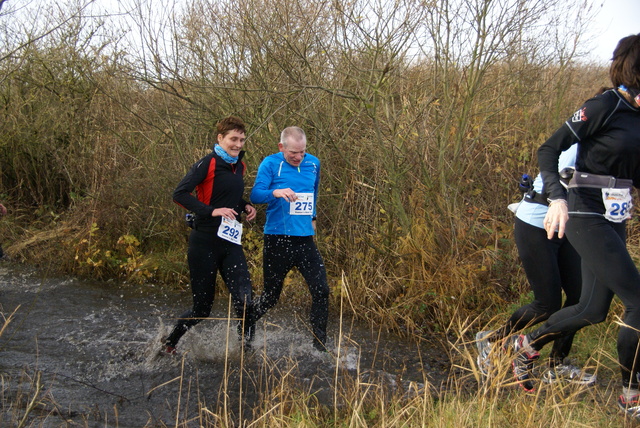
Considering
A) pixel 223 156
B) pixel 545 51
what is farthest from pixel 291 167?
pixel 545 51

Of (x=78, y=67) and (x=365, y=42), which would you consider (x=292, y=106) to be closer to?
(x=365, y=42)

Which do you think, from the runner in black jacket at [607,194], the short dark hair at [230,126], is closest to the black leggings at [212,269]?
the short dark hair at [230,126]

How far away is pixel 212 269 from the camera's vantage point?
4371 mm

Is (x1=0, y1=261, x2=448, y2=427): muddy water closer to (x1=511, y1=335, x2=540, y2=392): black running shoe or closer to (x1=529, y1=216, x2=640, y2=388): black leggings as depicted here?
(x1=511, y1=335, x2=540, y2=392): black running shoe

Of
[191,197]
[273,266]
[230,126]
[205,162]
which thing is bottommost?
[273,266]

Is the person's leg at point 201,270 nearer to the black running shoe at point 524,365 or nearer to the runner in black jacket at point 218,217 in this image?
the runner in black jacket at point 218,217

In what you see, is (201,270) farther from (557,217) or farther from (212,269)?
(557,217)

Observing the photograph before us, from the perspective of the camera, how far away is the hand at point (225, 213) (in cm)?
423

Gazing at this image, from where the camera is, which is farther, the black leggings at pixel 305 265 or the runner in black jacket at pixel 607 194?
the black leggings at pixel 305 265

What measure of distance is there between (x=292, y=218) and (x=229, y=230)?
51 cm

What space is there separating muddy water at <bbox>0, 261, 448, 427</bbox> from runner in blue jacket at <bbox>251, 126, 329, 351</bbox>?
493mm

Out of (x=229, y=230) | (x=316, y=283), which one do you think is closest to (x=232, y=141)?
(x=229, y=230)

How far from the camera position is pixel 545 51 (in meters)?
7.09

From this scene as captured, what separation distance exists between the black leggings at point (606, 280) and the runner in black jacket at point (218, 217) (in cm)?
223
